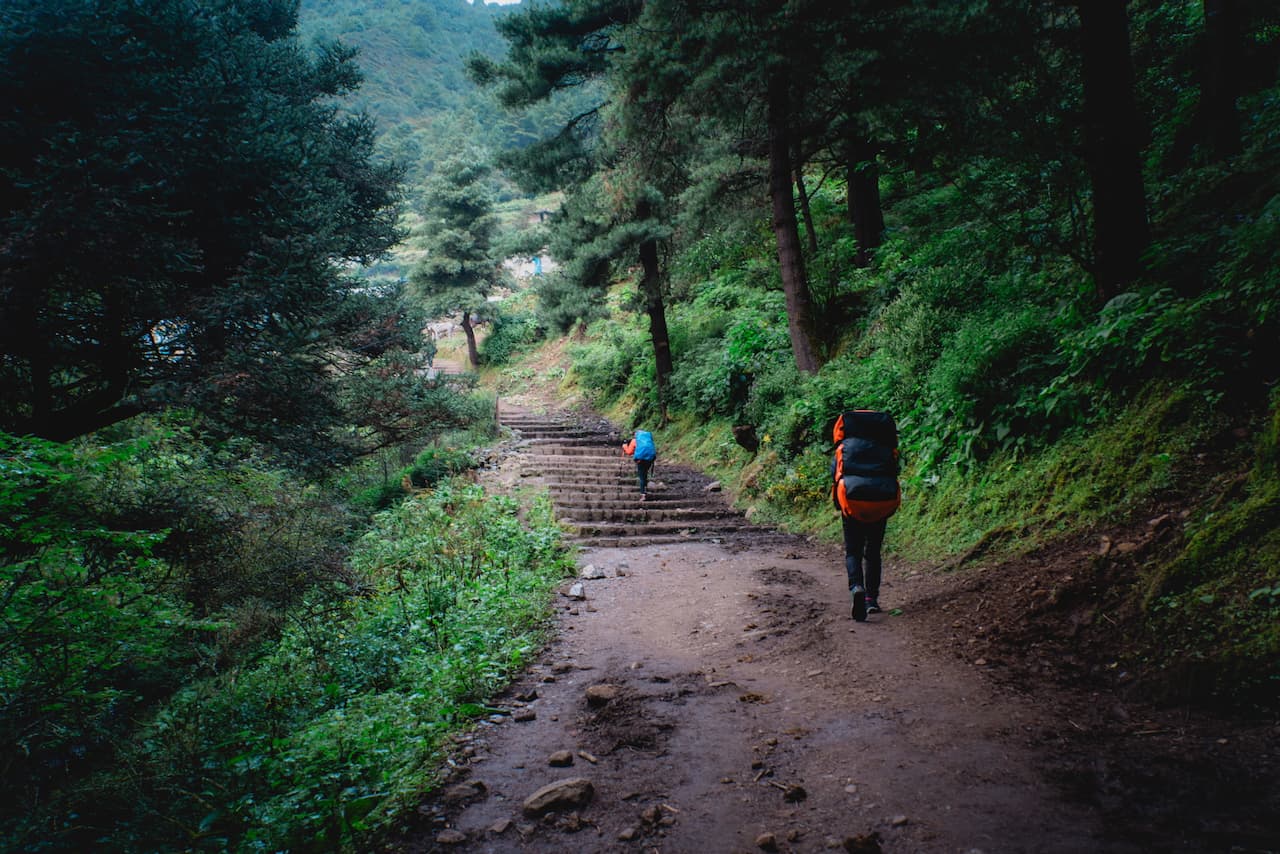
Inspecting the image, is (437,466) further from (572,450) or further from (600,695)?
(600,695)

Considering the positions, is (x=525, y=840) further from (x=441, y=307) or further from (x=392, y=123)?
(x=392, y=123)

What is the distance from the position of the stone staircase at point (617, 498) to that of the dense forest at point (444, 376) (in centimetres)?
76

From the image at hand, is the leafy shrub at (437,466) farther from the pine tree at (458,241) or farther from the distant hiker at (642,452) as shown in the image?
the pine tree at (458,241)

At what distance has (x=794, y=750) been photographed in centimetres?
Result: 329

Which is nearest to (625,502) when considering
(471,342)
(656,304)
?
(656,304)

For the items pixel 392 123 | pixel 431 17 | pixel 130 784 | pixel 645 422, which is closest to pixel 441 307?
pixel 645 422

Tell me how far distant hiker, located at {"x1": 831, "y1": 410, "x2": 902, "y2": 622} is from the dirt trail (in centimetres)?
34

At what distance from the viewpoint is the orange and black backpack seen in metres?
5.16

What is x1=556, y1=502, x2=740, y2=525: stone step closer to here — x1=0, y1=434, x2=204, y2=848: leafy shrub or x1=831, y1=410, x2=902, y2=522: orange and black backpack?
x1=831, y1=410, x2=902, y2=522: orange and black backpack

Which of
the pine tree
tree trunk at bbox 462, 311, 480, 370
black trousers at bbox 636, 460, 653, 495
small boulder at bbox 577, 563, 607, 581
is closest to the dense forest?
small boulder at bbox 577, 563, 607, 581

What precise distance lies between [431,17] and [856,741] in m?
122

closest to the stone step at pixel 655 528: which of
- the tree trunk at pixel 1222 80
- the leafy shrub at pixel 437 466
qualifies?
the leafy shrub at pixel 437 466

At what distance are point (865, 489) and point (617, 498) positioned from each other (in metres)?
7.35

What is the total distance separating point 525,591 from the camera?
6.86 m
